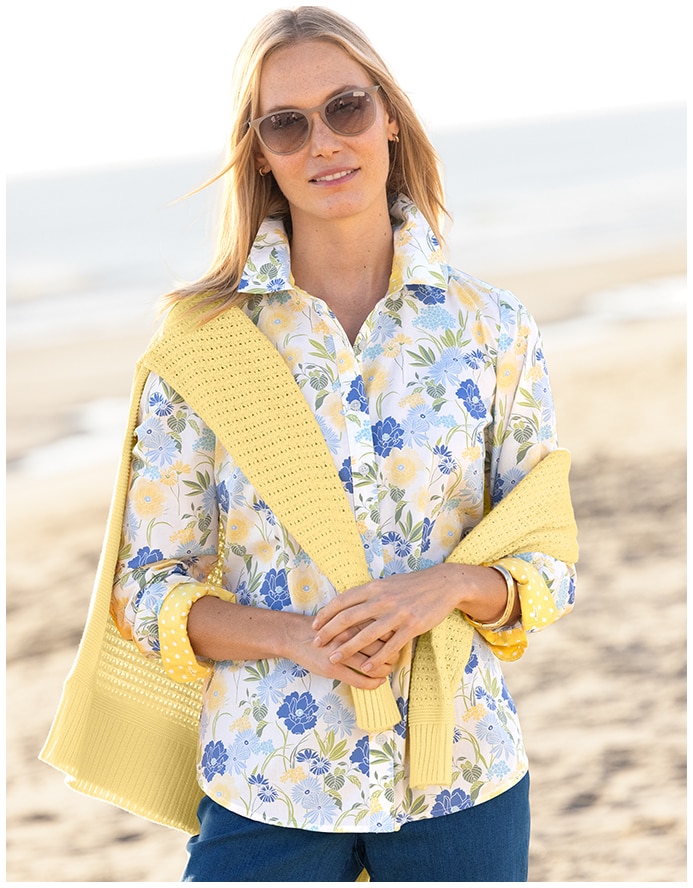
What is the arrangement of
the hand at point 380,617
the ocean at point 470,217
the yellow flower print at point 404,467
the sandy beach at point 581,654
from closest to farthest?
the hand at point 380,617 → the yellow flower print at point 404,467 → the sandy beach at point 581,654 → the ocean at point 470,217

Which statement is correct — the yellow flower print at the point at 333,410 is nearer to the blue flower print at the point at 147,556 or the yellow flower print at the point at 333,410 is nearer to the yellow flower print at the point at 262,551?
the yellow flower print at the point at 262,551

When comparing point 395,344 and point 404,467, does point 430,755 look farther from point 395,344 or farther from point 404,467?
point 395,344

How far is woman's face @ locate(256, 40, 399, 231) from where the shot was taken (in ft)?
7.07

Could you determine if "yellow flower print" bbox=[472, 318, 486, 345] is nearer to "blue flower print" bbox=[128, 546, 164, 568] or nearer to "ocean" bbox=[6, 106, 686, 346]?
"blue flower print" bbox=[128, 546, 164, 568]

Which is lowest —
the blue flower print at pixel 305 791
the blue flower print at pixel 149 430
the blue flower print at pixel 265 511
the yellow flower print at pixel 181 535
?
the blue flower print at pixel 305 791

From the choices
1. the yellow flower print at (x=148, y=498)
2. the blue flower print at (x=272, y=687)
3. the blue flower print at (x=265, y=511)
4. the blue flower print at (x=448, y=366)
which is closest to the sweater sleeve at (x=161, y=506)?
the yellow flower print at (x=148, y=498)

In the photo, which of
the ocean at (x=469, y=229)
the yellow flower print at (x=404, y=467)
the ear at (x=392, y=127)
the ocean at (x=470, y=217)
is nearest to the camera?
the yellow flower print at (x=404, y=467)

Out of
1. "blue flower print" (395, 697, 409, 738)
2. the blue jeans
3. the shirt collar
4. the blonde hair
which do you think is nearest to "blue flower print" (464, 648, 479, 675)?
"blue flower print" (395, 697, 409, 738)

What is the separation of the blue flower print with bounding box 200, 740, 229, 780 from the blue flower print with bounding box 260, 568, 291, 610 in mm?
251

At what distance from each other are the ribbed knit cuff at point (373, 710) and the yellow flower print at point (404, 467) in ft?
1.14

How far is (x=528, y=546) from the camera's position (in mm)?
2223

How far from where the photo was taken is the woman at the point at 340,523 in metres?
2.05

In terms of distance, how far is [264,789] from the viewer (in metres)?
2.05

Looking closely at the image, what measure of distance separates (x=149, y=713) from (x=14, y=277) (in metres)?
18.4
